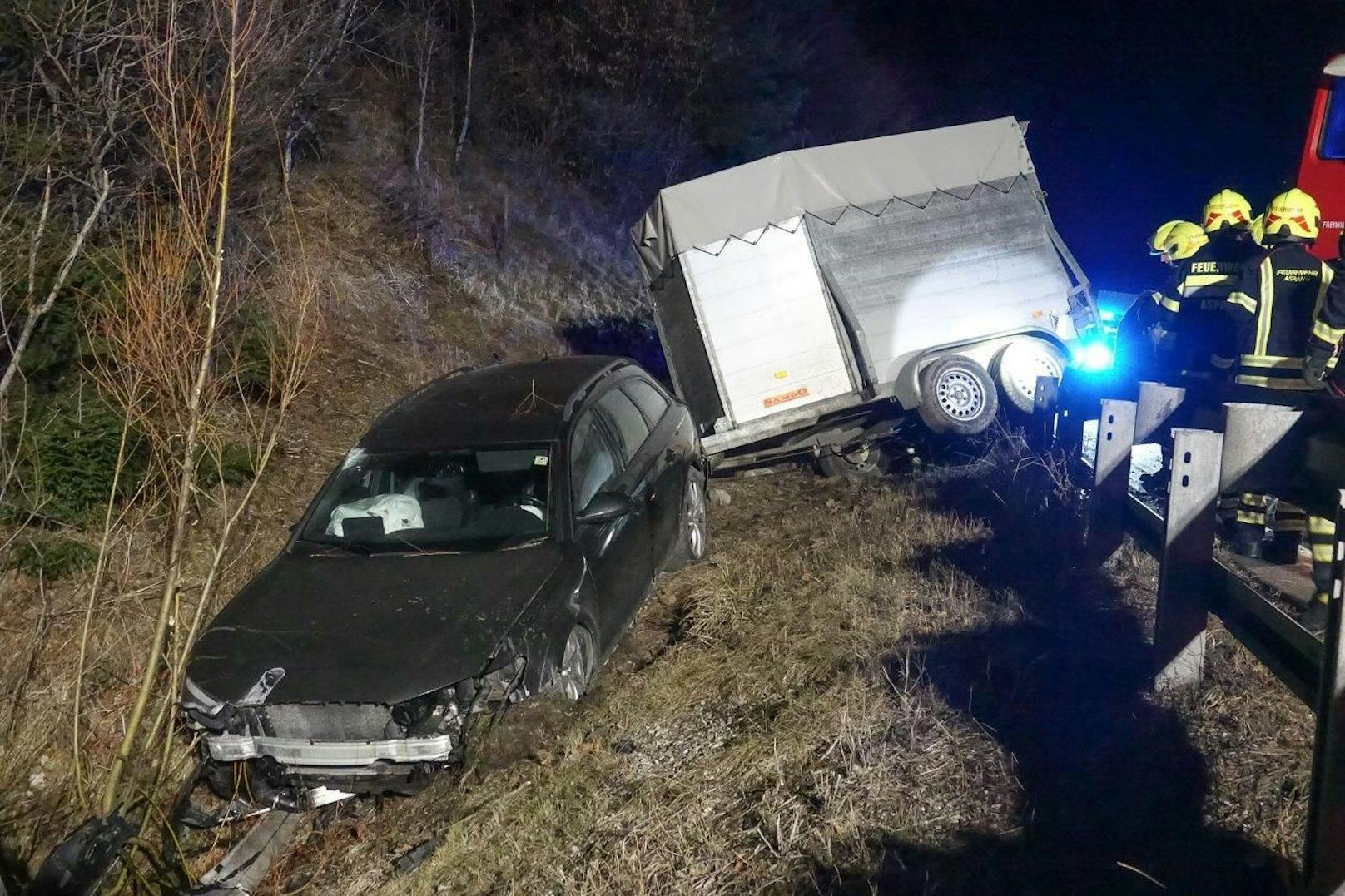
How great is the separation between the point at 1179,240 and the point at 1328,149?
13.8ft

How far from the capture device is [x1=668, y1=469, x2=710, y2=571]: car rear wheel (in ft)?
22.9

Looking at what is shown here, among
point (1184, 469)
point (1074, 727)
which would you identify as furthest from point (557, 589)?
point (1184, 469)

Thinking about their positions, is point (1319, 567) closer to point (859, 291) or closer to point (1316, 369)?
point (1316, 369)

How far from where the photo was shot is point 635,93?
58.1ft

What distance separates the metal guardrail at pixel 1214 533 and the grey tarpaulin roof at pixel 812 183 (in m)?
4.07

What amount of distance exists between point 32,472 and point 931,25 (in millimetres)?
25189

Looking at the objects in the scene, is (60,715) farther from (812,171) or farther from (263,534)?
(812,171)

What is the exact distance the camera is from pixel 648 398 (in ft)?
23.5

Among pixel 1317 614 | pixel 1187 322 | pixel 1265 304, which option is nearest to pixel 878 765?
pixel 1317 614

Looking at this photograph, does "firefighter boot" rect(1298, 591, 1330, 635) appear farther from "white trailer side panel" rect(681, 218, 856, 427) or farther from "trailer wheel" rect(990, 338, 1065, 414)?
"white trailer side panel" rect(681, 218, 856, 427)

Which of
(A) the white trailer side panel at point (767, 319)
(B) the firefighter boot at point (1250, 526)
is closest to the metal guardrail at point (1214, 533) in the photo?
(B) the firefighter boot at point (1250, 526)

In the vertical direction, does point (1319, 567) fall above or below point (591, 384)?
below

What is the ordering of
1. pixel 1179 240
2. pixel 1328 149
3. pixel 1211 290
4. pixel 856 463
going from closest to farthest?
pixel 1211 290 < pixel 1179 240 < pixel 856 463 < pixel 1328 149

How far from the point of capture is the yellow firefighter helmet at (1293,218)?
568cm
